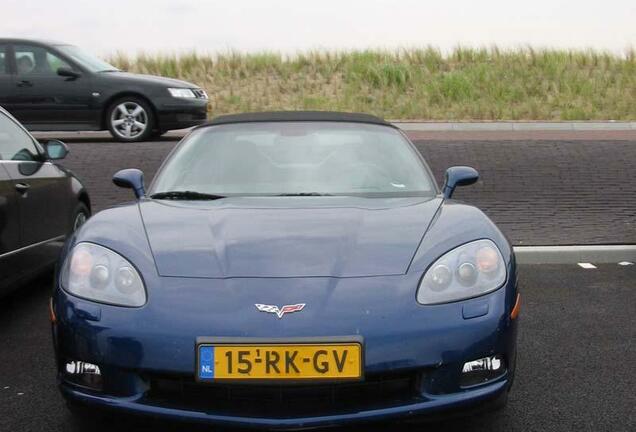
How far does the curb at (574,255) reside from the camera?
769 cm

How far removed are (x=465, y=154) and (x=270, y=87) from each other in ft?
38.1

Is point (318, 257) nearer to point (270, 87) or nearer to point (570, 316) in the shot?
point (570, 316)

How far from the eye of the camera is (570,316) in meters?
5.62

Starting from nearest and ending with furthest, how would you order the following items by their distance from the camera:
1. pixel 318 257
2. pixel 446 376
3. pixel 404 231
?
pixel 446 376
pixel 318 257
pixel 404 231

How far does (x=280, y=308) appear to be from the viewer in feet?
10.4

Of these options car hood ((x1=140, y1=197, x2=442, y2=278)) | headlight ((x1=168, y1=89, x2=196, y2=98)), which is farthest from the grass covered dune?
car hood ((x1=140, y1=197, x2=442, y2=278))

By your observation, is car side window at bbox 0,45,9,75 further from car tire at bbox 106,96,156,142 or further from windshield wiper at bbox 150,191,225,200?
windshield wiper at bbox 150,191,225,200

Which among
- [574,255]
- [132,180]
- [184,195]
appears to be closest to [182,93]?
[574,255]

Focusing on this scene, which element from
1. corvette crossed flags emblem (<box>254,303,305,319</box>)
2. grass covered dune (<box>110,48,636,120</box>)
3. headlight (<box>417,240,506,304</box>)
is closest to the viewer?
corvette crossed flags emblem (<box>254,303,305,319</box>)

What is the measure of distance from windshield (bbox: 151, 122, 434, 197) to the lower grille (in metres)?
1.37

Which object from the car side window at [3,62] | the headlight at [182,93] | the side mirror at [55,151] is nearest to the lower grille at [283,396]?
the side mirror at [55,151]

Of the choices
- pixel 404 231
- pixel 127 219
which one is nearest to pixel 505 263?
pixel 404 231

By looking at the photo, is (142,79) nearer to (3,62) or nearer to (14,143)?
(3,62)

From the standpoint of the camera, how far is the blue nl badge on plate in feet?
10.0
